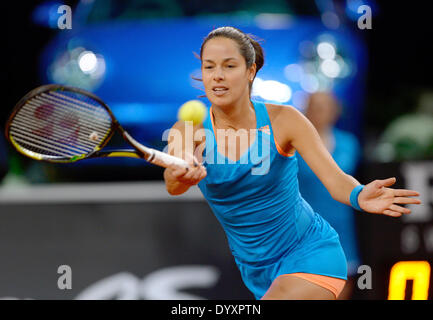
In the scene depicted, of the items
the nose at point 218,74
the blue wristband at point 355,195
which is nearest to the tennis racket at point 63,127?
the nose at point 218,74

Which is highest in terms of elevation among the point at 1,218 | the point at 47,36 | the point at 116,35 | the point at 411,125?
the point at 47,36

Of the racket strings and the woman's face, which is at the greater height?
the woman's face

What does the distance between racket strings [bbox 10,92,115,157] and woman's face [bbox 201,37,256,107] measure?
0.86 feet

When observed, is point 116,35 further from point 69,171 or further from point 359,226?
point 359,226

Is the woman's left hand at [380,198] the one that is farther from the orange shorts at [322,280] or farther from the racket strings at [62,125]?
the racket strings at [62,125]

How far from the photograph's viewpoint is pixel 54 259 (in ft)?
8.16

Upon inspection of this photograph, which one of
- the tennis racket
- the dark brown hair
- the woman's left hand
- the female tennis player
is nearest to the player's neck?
the female tennis player

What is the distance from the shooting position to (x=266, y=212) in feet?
5.21

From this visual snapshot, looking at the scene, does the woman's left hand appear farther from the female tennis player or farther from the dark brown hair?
the dark brown hair

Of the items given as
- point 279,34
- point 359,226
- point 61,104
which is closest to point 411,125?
point 359,226

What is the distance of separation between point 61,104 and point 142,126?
83 cm

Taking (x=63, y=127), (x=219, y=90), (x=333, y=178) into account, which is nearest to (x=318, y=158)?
(x=333, y=178)

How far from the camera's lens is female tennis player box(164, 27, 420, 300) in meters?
1.52

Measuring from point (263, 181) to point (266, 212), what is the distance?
0.08m
